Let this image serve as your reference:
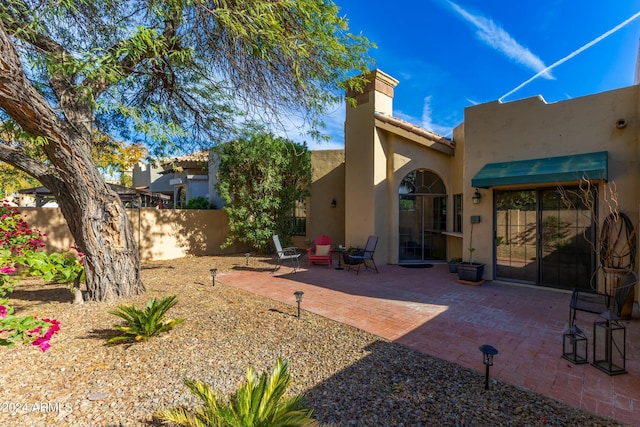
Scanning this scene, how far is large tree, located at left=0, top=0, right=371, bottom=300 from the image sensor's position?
4938 millimetres

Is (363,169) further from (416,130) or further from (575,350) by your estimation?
(575,350)

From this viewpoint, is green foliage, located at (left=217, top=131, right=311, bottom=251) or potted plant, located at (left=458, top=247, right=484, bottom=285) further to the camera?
green foliage, located at (left=217, top=131, right=311, bottom=251)

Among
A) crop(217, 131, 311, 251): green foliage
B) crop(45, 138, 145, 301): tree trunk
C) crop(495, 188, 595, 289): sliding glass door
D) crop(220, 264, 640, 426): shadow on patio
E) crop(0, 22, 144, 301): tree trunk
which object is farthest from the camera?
crop(217, 131, 311, 251): green foliage

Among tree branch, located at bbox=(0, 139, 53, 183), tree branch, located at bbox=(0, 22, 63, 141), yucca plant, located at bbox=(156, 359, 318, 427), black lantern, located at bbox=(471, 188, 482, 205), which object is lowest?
yucca plant, located at bbox=(156, 359, 318, 427)

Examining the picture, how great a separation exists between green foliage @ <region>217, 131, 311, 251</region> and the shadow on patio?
3.09 m

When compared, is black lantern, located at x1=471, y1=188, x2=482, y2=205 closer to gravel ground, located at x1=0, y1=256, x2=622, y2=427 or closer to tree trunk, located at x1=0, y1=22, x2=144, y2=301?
gravel ground, located at x1=0, y1=256, x2=622, y2=427

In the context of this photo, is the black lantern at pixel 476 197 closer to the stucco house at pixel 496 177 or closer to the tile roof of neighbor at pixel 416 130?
the stucco house at pixel 496 177

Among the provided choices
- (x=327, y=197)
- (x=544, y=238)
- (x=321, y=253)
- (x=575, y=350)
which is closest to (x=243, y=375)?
(x=575, y=350)

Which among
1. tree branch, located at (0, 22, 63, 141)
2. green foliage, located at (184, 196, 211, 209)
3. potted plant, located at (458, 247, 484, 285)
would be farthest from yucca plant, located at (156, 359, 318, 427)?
green foliage, located at (184, 196, 211, 209)

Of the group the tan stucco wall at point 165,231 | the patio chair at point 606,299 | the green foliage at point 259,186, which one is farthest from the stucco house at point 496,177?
the tan stucco wall at point 165,231

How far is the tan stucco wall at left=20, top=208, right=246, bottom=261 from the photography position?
976cm

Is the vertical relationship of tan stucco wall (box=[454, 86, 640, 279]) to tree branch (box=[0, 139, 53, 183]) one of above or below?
above

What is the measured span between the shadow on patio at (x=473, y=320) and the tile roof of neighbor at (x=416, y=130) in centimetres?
507

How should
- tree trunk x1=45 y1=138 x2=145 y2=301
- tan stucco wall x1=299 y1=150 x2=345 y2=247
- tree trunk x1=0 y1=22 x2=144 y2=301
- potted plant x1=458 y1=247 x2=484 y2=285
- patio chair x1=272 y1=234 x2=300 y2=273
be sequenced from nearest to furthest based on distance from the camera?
1. tree trunk x1=0 y1=22 x2=144 y2=301
2. tree trunk x1=45 y1=138 x2=145 y2=301
3. potted plant x1=458 y1=247 x2=484 y2=285
4. patio chair x1=272 y1=234 x2=300 y2=273
5. tan stucco wall x1=299 y1=150 x2=345 y2=247
